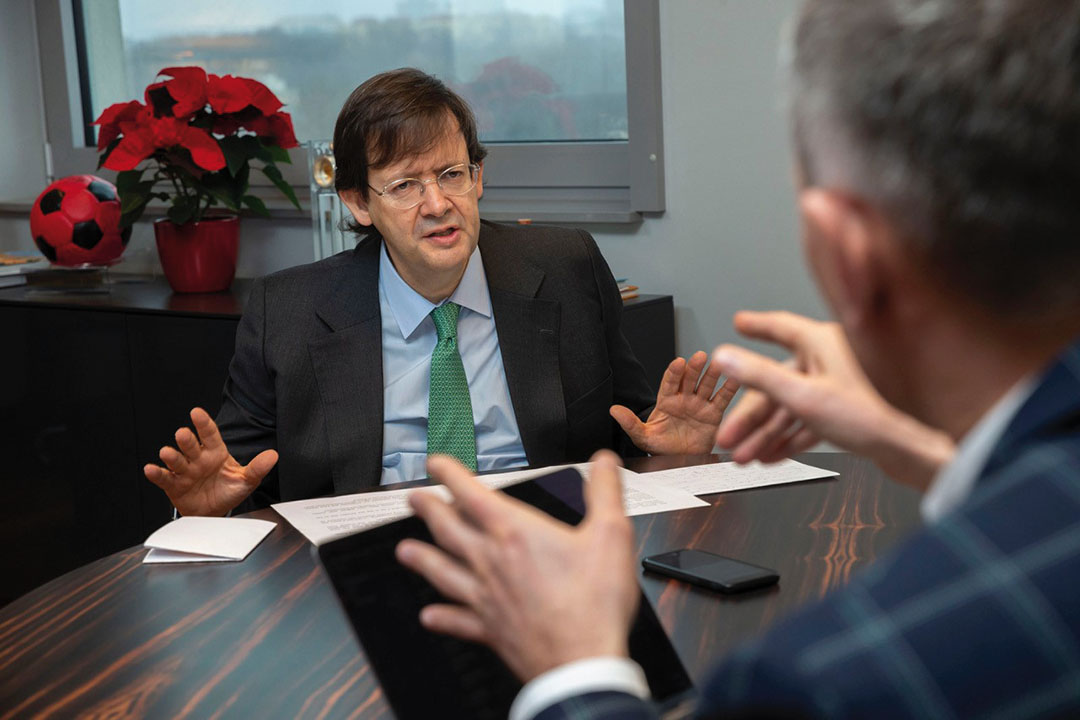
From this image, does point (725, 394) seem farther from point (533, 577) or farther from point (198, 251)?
point (198, 251)

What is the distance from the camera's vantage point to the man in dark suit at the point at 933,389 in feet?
1.66

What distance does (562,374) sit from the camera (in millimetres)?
1991

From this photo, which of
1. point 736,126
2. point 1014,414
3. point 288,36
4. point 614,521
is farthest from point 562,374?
point 288,36

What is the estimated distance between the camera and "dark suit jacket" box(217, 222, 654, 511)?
1870 millimetres

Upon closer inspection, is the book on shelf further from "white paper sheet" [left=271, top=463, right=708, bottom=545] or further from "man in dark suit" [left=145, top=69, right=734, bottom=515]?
"white paper sheet" [left=271, top=463, right=708, bottom=545]

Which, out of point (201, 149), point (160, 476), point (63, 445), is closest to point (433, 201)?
point (160, 476)

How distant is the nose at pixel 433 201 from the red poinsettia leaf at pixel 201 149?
1121 mm

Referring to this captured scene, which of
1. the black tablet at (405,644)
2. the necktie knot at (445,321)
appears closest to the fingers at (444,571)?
the black tablet at (405,644)

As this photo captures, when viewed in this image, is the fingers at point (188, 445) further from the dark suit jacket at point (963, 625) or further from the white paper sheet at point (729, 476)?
the dark suit jacket at point (963, 625)

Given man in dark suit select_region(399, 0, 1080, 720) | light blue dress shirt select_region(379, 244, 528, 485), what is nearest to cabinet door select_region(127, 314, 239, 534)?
light blue dress shirt select_region(379, 244, 528, 485)

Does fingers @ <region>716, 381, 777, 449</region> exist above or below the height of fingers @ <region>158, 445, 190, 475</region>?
above

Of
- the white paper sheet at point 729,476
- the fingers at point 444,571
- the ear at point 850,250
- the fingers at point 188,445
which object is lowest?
the white paper sheet at point 729,476

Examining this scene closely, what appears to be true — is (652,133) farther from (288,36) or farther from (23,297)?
(23,297)

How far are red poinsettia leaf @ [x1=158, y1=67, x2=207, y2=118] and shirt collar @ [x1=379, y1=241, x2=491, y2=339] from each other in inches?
Answer: 43.6
